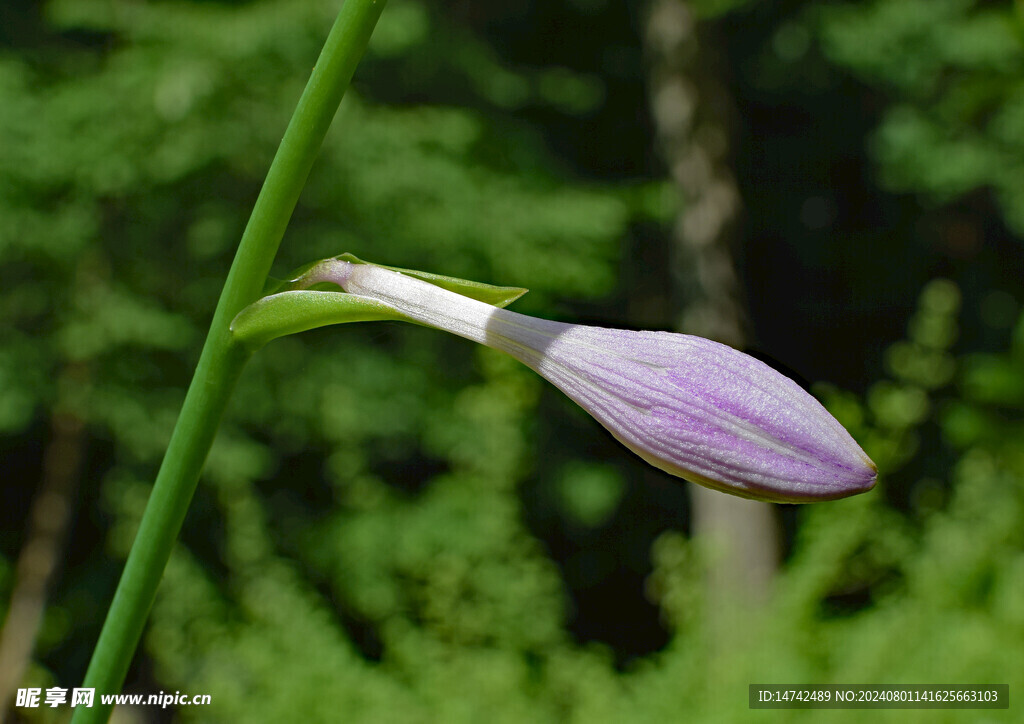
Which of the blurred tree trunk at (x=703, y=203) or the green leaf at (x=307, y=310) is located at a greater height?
the blurred tree trunk at (x=703, y=203)

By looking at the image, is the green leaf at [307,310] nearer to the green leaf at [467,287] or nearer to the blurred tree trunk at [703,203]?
the green leaf at [467,287]

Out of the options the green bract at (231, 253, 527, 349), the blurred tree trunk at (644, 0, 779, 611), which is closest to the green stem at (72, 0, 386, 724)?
the green bract at (231, 253, 527, 349)

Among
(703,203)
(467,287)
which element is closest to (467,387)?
(703,203)

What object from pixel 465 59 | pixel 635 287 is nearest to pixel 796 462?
pixel 465 59

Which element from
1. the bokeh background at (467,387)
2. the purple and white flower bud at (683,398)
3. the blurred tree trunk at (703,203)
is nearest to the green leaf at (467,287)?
the purple and white flower bud at (683,398)

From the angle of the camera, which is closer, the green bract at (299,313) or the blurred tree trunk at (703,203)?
the green bract at (299,313)
